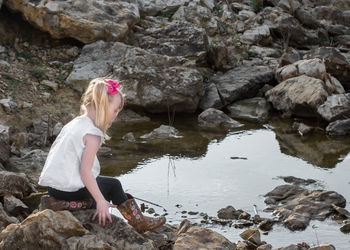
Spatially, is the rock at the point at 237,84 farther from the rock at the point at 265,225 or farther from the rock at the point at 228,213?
the rock at the point at 265,225

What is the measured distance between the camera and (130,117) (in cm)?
915

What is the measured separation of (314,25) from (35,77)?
889 centimetres

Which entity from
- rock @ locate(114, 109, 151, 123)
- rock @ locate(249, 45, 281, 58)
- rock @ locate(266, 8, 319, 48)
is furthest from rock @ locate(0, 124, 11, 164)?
rock @ locate(266, 8, 319, 48)

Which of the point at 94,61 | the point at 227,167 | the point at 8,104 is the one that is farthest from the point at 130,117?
the point at 227,167

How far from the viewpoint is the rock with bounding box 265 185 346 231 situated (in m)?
5.05

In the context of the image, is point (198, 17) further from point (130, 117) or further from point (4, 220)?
point (4, 220)

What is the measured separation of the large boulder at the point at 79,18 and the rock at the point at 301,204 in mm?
5696

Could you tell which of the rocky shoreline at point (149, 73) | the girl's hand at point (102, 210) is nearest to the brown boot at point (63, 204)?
the girl's hand at point (102, 210)

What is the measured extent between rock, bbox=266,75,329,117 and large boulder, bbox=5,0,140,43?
11.0 ft

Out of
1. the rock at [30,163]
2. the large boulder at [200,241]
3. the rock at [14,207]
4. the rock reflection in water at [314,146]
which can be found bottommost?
the rock reflection in water at [314,146]

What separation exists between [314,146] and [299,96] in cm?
163

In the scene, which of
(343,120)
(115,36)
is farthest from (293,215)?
(115,36)

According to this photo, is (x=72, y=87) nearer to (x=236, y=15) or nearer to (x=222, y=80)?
(x=222, y=80)

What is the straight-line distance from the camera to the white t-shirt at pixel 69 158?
11.3 feet
